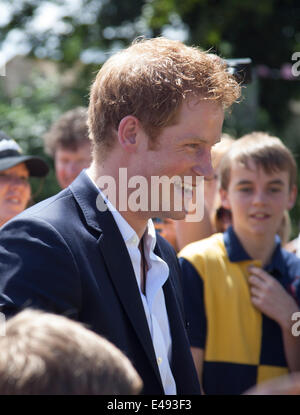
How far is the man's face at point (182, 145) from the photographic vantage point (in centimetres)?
192

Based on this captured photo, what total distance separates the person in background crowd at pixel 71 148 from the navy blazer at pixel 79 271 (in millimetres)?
2426

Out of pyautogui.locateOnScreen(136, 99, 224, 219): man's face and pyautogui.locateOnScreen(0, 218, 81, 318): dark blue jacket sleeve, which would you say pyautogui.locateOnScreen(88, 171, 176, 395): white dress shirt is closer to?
pyautogui.locateOnScreen(136, 99, 224, 219): man's face

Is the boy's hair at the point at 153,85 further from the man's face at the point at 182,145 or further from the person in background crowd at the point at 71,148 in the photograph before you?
the person in background crowd at the point at 71,148

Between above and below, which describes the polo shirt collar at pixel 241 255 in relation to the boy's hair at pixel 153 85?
below

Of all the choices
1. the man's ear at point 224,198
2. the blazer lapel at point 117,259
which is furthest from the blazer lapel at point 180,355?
the man's ear at point 224,198

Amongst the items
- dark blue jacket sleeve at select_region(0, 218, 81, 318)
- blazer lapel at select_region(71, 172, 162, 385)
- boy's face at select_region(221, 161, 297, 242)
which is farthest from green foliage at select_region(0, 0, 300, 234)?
dark blue jacket sleeve at select_region(0, 218, 81, 318)

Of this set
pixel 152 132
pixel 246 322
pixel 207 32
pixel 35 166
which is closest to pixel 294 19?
pixel 207 32

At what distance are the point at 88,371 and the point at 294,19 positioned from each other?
916cm

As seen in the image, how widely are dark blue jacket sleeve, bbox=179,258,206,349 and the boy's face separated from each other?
41 cm

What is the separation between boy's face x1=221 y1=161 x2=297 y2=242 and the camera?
312 centimetres

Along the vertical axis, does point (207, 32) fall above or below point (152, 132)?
above

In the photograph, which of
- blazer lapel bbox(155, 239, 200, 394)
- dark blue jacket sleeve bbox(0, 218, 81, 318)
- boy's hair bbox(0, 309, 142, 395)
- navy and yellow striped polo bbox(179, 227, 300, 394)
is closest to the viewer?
boy's hair bbox(0, 309, 142, 395)
